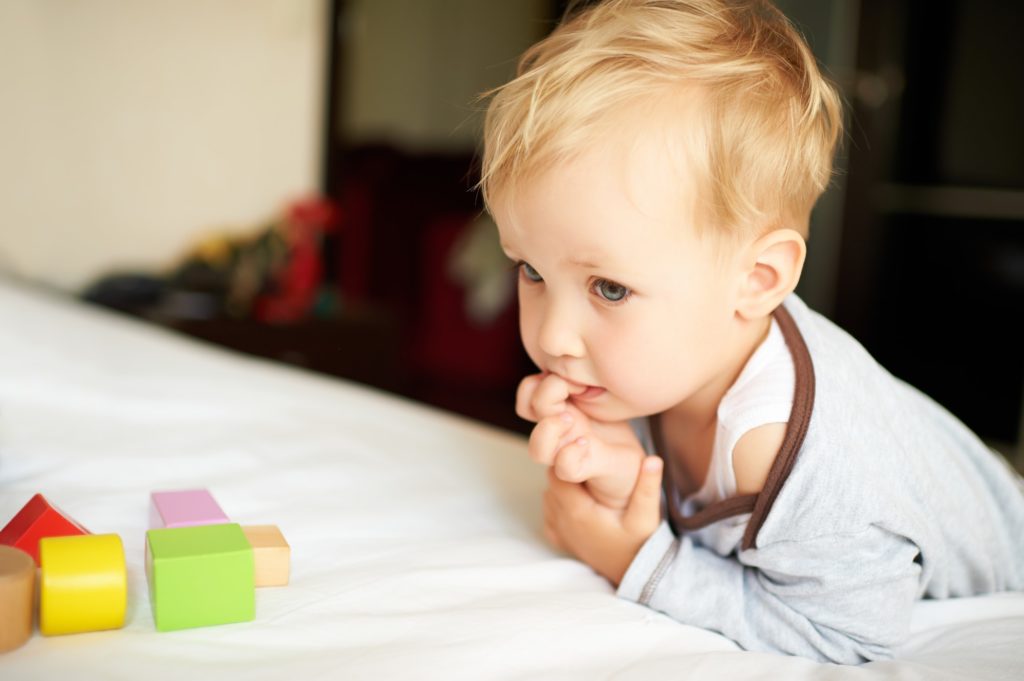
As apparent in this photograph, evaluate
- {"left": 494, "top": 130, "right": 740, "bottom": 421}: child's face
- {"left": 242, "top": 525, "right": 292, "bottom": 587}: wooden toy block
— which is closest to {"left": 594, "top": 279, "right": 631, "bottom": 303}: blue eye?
{"left": 494, "top": 130, "right": 740, "bottom": 421}: child's face

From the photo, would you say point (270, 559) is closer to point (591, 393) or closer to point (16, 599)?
point (16, 599)

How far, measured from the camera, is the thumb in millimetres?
879

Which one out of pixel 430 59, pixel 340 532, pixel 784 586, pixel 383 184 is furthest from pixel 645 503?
pixel 430 59

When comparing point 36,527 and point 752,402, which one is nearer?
point 36,527

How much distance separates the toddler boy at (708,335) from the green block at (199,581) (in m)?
0.29

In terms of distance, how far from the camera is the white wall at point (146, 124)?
2.27 meters

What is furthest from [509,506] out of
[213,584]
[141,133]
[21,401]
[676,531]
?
[141,133]

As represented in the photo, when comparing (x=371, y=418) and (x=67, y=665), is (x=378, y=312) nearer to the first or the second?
(x=371, y=418)

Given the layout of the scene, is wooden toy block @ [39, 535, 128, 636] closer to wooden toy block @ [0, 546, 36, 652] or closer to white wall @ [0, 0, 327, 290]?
wooden toy block @ [0, 546, 36, 652]

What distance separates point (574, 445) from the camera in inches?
34.6

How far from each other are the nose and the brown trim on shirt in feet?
0.63

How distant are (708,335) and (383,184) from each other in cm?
364

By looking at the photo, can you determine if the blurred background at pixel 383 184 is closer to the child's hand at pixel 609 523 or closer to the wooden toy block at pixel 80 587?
the child's hand at pixel 609 523

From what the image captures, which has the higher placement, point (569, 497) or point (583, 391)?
point (583, 391)
